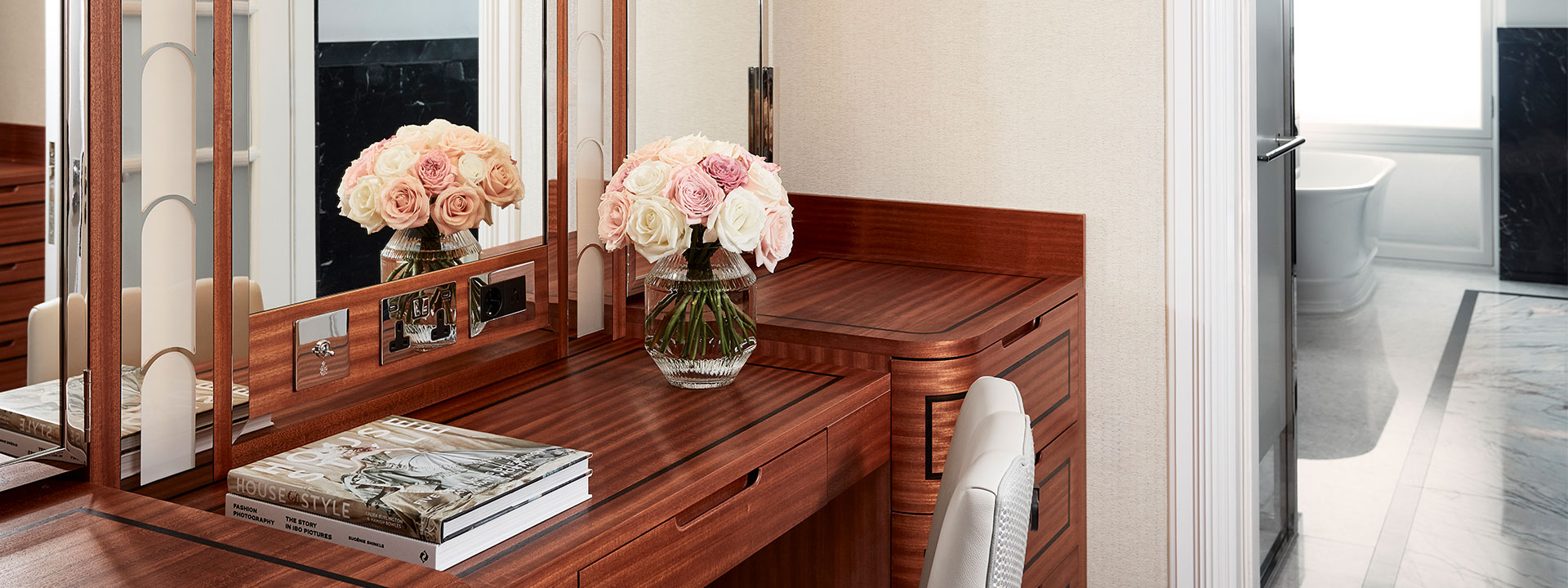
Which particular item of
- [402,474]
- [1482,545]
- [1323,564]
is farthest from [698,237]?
[1482,545]

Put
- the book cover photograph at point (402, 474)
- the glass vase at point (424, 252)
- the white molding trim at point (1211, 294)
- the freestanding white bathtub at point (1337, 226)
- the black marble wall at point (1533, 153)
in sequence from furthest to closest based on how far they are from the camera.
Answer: the freestanding white bathtub at point (1337, 226), the black marble wall at point (1533, 153), the white molding trim at point (1211, 294), the glass vase at point (424, 252), the book cover photograph at point (402, 474)

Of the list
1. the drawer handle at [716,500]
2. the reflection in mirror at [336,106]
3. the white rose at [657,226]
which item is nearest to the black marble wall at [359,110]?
the reflection in mirror at [336,106]

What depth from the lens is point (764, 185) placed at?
1575 mm

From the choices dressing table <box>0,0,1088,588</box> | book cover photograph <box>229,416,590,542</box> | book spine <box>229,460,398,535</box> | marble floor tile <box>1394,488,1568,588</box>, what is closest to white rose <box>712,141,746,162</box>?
dressing table <box>0,0,1088,588</box>

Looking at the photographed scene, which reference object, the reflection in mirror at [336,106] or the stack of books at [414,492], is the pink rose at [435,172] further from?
the stack of books at [414,492]

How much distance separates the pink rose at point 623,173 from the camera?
1.58 meters

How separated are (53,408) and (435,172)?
1.72 feet

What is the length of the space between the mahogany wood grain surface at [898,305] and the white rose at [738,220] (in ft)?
0.95

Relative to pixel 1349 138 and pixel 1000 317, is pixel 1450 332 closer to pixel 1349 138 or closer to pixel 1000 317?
pixel 1349 138

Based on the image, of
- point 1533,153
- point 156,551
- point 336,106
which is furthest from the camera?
point 1533,153

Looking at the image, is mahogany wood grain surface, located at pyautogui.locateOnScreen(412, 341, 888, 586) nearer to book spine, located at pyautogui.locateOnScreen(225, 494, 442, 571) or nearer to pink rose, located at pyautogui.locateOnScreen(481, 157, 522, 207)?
book spine, located at pyautogui.locateOnScreen(225, 494, 442, 571)

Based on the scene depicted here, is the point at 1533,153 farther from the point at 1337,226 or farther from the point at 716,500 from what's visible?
the point at 716,500

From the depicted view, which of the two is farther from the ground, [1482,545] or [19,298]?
[19,298]

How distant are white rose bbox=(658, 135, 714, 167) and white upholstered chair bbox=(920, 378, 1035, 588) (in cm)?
53
